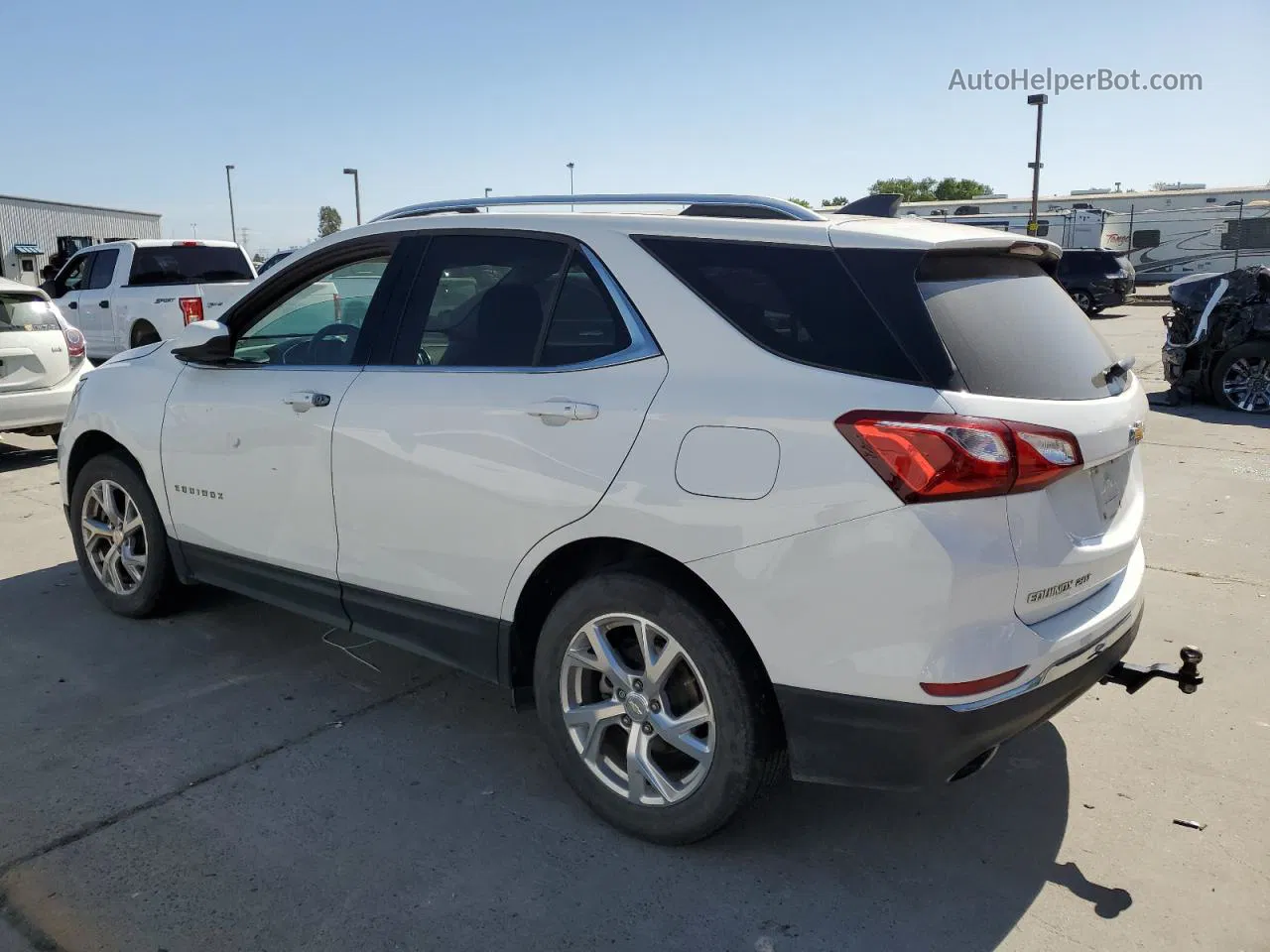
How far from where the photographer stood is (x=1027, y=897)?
2834 millimetres

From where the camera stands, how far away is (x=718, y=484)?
107 inches

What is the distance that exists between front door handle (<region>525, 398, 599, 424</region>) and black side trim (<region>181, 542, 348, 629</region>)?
1241mm

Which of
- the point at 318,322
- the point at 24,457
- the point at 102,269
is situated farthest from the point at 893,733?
the point at 102,269

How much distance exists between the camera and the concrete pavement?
272 centimetres

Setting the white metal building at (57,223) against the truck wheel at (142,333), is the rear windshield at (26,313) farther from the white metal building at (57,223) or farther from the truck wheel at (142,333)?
the white metal building at (57,223)

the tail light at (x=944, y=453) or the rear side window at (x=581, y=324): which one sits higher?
the rear side window at (x=581, y=324)

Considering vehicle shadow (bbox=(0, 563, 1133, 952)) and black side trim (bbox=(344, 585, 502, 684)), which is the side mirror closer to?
black side trim (bbox=(344, 585, 502, 684))

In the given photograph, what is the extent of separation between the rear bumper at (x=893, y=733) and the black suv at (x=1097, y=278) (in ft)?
78.1

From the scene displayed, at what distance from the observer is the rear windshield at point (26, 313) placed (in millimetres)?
8523

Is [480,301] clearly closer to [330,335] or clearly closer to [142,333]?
[330,335]

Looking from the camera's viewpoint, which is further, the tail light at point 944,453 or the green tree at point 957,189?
the green tree at point 957,189

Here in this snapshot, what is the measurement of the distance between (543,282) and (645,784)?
160 cm

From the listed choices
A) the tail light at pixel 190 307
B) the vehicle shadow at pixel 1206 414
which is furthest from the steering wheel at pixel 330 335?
the tail light at pixel 190 307

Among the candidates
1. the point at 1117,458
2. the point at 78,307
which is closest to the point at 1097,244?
the point at 78,307
